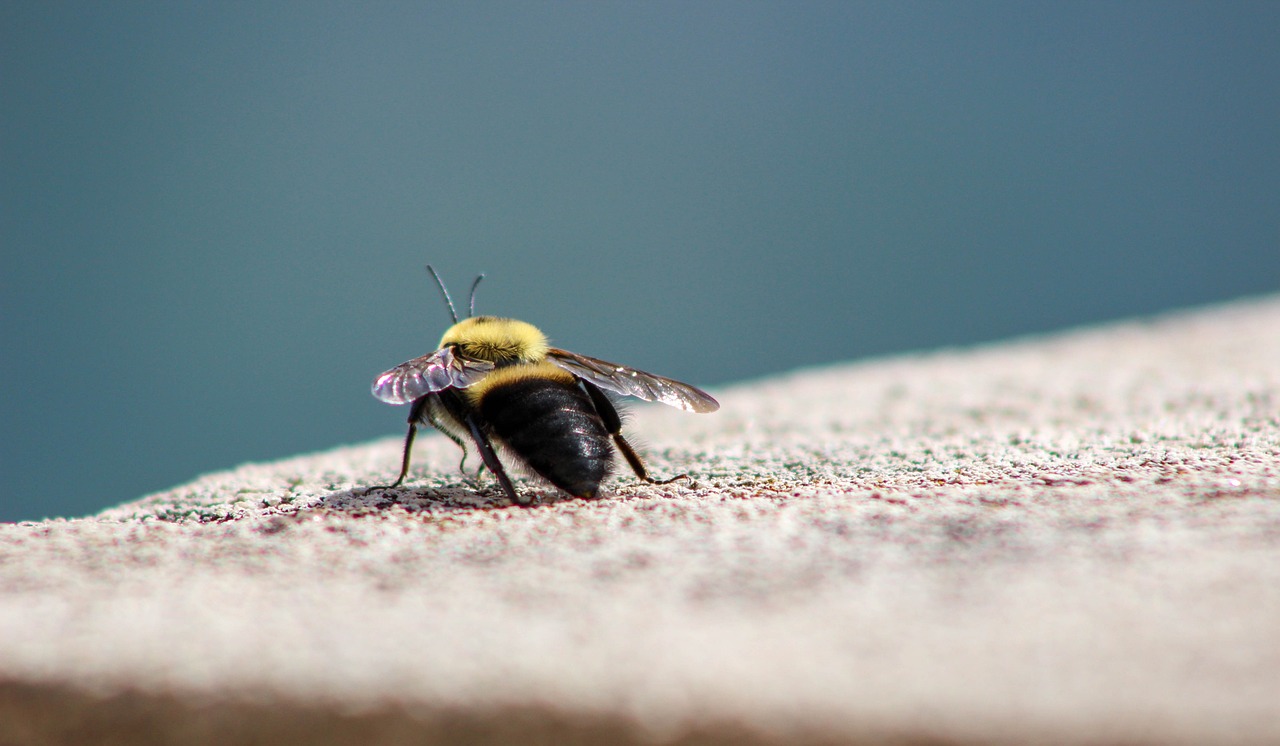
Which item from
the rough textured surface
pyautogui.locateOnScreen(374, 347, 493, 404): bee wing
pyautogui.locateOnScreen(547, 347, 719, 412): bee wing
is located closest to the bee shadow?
the rough textured surface

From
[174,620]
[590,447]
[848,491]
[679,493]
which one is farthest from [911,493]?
[174,620]

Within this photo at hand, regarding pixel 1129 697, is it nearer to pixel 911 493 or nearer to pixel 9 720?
pixel 911 493

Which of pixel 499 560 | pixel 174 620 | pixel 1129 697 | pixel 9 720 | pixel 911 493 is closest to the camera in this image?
pixel 1129 697

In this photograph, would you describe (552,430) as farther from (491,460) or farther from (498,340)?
(498,340)

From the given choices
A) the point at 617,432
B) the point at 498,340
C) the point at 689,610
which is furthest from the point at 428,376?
the point at 689,610

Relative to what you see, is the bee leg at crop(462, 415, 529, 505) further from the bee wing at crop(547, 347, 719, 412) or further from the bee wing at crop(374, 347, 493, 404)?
the bee wing at crop(547, 347, 719, 412)

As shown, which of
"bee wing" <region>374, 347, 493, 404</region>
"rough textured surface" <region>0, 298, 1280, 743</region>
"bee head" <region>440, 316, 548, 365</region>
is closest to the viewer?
"rough textured surface" <region>0, 298, 1280, 743</region>
